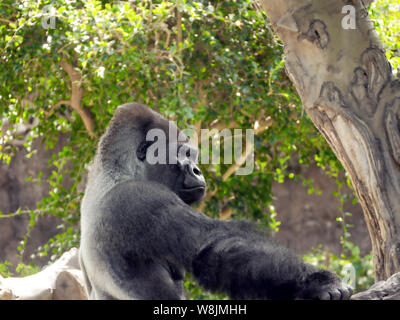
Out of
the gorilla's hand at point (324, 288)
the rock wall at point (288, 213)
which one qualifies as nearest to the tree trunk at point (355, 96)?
the gorilla's hand at point (324, 288)

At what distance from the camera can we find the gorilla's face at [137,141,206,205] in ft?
7.52

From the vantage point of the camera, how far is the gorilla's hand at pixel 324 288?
5.49 ft

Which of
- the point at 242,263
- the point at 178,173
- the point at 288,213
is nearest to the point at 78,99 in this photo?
the point at 178,173

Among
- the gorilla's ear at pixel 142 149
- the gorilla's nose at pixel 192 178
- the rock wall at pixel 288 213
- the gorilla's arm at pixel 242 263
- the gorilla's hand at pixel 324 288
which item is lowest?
the gorilla's hand at pixel 324 288

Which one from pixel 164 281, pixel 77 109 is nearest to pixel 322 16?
pixel 164 281

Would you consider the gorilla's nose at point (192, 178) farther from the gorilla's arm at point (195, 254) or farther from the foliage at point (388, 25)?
the foliage at point (388, 25)

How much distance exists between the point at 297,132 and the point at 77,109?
1636 millimetres

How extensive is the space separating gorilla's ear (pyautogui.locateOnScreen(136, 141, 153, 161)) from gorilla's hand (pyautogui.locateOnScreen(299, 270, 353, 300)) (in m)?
0.92

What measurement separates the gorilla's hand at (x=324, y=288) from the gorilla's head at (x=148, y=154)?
2.31 ft

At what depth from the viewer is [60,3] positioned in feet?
11.4

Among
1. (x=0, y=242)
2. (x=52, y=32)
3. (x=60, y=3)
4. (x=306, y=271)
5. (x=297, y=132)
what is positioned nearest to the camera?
(x=306, y=271)

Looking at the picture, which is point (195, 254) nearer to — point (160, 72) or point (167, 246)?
point (167, 246)

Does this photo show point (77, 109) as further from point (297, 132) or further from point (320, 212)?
point (320, 212)
